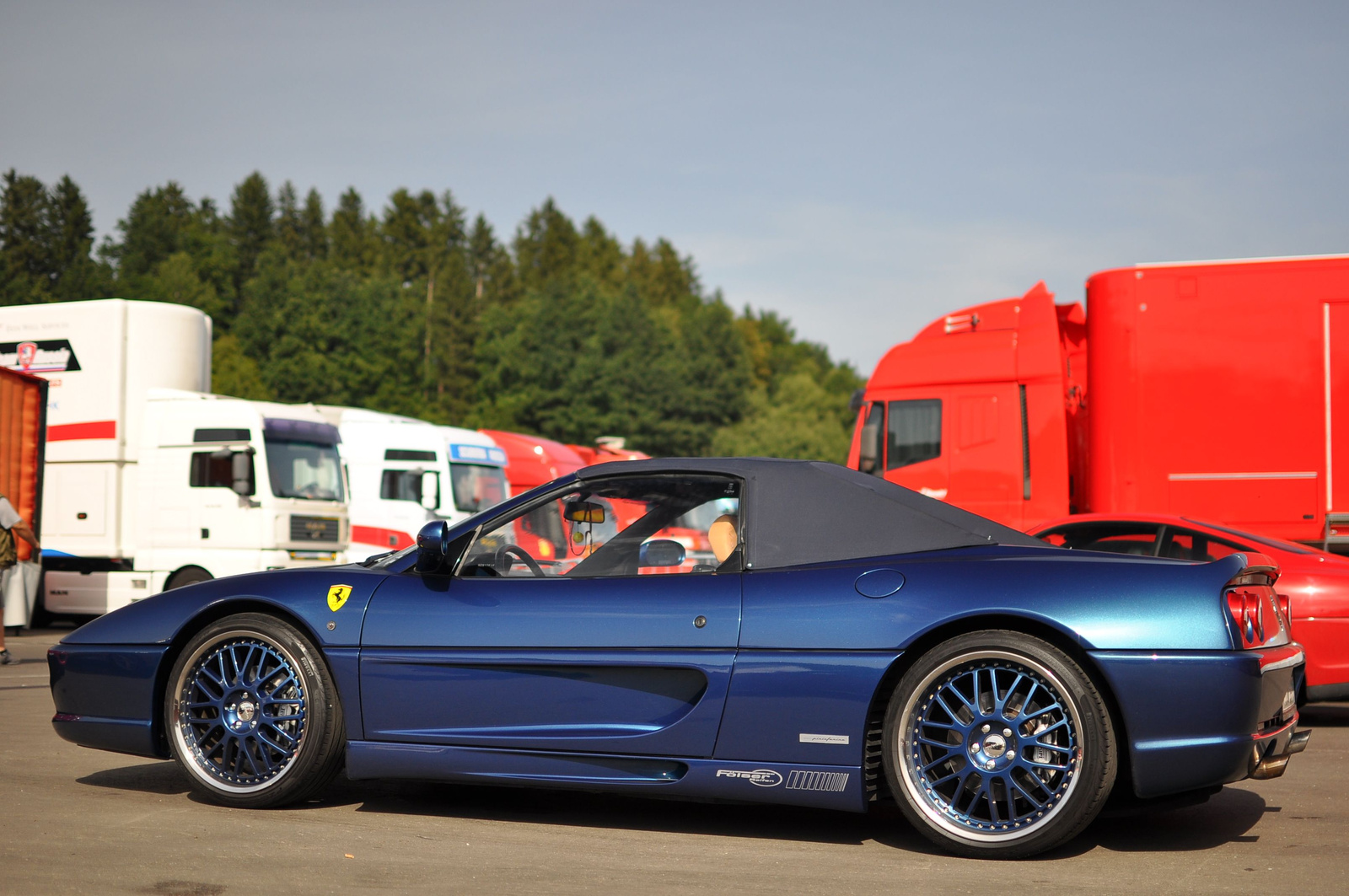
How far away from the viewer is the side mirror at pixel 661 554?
456 cm

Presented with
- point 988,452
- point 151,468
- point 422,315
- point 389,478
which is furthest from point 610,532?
point 422,315

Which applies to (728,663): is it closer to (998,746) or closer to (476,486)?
(998,746)

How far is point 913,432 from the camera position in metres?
12.4

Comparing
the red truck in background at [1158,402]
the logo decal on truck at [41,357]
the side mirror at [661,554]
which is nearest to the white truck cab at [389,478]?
the logo decal on truck at [41,357]

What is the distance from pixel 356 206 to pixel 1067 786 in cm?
9745

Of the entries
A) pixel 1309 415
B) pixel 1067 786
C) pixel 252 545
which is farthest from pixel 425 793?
pixel 252 545

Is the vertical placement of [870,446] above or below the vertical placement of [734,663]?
above

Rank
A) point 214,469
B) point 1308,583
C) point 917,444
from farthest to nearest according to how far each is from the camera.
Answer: point 214,469 → point 917,444 → point 1308,583

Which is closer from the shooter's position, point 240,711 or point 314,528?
point 240,711

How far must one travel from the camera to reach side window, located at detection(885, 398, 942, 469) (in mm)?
12312

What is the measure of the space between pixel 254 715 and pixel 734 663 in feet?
6.17

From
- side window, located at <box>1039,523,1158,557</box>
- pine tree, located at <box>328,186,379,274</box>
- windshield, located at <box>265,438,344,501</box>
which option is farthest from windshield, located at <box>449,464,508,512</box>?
pine tree, located at <box>328,186,379,274</box>

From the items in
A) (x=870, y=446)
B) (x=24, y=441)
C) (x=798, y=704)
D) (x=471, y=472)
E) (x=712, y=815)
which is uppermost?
(x=24, y=441)

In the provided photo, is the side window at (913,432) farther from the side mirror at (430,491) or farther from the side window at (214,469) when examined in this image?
the side mirror at (430,491)
